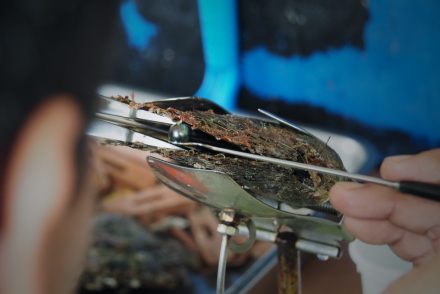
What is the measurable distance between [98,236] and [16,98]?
767 mm

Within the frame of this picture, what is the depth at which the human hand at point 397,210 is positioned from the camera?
0.38 metres

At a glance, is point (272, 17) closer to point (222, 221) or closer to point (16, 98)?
point (222, 221)

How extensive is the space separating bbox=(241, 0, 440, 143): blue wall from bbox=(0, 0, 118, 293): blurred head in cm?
87

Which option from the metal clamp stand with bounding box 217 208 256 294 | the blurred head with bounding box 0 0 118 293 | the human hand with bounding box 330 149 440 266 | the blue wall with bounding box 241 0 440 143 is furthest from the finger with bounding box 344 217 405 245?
the blue wall with bounding box 241 0 440 143

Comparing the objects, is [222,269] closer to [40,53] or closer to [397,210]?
[397,210]

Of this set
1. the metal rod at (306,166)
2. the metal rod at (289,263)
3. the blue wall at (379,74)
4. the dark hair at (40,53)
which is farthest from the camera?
the blue wall at (379,74)

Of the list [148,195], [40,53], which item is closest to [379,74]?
[148,195]

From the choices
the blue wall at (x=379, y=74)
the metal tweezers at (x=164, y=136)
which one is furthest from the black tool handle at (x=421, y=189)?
the blue wall at (x=379, y=74)

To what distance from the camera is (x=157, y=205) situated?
1094 millimetres

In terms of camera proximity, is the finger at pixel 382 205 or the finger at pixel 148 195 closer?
the finger at pixel 382 205

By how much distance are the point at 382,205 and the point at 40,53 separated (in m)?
0.28

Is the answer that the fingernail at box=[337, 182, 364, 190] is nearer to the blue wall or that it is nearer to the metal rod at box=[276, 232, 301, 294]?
the metal rod at box=[276, 232, 301, 294]

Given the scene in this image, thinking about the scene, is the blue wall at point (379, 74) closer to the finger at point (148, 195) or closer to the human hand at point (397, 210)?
the finger at point (148, 195)

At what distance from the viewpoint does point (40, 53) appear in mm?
271
